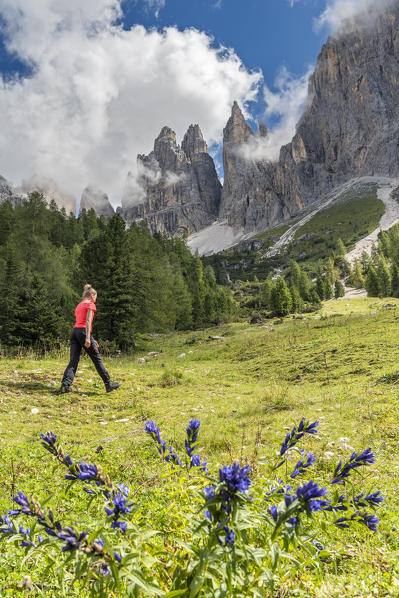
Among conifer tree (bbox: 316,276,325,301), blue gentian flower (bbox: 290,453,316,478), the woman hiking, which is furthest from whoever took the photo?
conifer tree (bbox: 316,276,325,301)

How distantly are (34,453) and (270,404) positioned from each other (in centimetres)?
514

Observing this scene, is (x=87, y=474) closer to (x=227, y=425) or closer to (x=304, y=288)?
(x=227, y=425)

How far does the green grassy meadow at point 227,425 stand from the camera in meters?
2.42

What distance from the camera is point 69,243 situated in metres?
61.8

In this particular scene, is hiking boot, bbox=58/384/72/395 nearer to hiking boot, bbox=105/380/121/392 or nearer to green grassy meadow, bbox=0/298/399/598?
green grassy meadow, bbox=0/298/399/598

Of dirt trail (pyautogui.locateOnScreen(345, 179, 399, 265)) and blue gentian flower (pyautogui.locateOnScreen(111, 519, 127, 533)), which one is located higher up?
dirt trail (pyautogui.locateOnScreen(345, 179, 399, 265))

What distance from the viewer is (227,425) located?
20.5 ft

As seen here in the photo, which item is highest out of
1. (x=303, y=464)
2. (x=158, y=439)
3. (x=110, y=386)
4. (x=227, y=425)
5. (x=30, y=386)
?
(x=158, y=439)

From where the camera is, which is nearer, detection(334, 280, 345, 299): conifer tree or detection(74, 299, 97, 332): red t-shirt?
detection(74, 299, 97, 332): red t-shirt

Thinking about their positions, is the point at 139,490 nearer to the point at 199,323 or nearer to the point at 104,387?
the point at 104,387

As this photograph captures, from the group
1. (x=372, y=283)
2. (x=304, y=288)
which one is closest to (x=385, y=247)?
(x=304, y=288)

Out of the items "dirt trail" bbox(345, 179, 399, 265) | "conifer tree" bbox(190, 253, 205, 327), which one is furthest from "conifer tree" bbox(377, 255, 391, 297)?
"dirt trail" bbox(345, 179, 399, 265)

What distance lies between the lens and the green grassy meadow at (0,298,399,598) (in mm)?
2422

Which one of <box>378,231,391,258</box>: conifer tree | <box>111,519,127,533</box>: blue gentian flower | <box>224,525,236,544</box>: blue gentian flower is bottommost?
<box>224,525,236,544</box>: blue gentian flower
